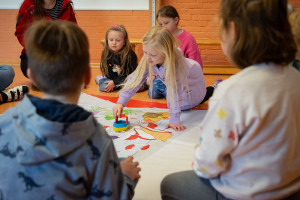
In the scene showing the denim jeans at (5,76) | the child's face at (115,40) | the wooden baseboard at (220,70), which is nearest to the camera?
the denim jeans at (5,76)

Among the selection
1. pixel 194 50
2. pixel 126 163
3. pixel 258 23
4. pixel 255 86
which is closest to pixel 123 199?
pixel 126 163

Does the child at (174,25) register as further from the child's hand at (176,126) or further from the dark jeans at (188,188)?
the dark jeans at (188,188)

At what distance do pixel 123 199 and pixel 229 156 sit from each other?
Result: 28cm

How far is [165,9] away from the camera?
7.57ft

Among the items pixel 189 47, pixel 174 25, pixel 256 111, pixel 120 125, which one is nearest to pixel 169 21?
pixel 174 25

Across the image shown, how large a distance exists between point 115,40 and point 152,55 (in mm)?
942

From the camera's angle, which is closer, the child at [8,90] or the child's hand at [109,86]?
the child at [8,90]

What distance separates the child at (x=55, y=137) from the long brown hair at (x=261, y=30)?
0.36 meters

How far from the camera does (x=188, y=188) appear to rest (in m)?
0.83

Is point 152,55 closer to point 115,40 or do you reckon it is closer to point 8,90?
point 115,40

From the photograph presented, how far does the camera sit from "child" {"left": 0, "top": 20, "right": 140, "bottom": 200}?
0.59 m

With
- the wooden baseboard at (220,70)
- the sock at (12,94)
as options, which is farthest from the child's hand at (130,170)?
the wooden baseboard at (220,70)

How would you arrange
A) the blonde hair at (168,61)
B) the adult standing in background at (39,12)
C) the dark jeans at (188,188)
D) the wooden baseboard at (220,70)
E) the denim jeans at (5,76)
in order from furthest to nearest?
the wooden baseboard at (220,70)
the adult standing in background at (39,12)
the denim jeans at (5,76)
the blonde hair at (168,61)
the dark jeans at (188,188)

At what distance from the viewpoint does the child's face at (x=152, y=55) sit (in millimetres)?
1508
